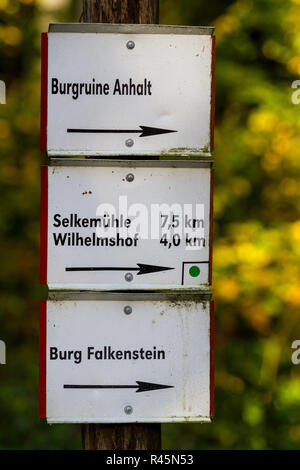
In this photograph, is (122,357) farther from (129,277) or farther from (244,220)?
(244,220)

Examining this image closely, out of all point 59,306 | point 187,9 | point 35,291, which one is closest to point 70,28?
point 59,306

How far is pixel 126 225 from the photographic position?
2344 millimetres

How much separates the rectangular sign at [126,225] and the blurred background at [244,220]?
3794mm

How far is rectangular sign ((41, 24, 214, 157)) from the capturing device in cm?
234

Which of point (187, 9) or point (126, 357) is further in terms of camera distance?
point (187, 9)

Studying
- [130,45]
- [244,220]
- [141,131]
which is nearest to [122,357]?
[141,131]

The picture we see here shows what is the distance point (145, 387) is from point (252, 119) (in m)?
4.67

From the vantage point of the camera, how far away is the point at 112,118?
2.35 metres

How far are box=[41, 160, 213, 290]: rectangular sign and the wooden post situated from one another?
56 cm

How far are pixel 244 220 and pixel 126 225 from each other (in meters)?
5.03
